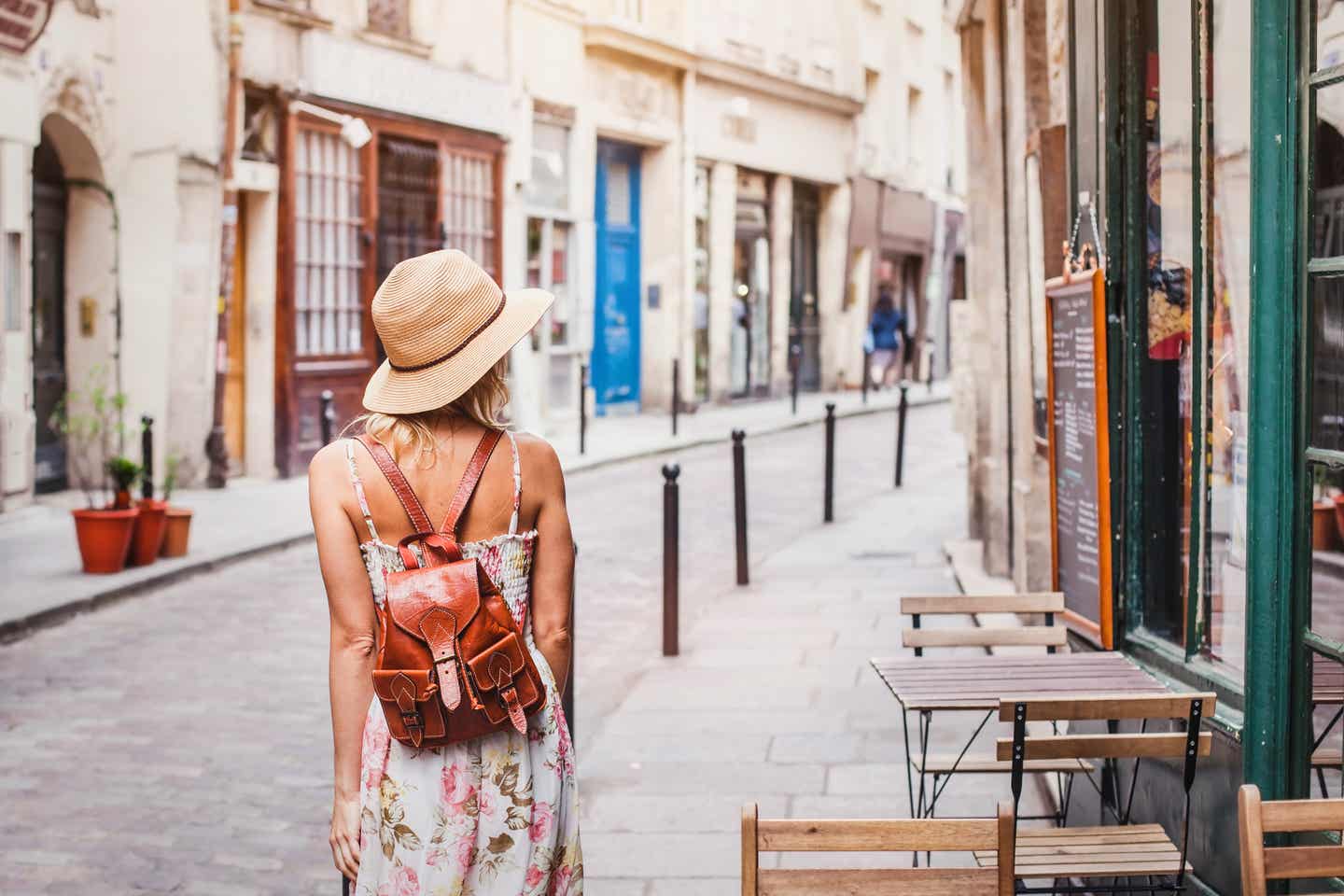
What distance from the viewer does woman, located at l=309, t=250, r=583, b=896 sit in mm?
3111

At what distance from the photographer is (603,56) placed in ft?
77.7

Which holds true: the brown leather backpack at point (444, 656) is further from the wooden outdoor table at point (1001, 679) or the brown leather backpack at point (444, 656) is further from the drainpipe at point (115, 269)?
the drainpipe at point (115, 269)

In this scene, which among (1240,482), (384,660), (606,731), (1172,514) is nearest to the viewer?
(384,660)

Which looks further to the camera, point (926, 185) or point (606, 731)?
point (926, 185)

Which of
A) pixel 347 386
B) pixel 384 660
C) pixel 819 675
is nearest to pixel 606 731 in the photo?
pixel 819 675

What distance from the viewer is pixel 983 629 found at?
18.2ft

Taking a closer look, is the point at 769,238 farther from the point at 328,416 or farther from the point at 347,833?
the point at 347,833

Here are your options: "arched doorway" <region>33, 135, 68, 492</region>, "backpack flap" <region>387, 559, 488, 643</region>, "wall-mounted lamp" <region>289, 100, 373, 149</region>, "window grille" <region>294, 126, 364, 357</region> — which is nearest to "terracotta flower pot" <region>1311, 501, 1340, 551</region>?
"backpack flap" <region>387, 559, 488, 643</region>

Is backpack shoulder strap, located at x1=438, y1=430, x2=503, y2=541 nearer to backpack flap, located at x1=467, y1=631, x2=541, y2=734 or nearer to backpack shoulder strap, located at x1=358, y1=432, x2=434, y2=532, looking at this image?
backpack shoulder strap, located at x1=358, y1=432, x2=434, y2=532

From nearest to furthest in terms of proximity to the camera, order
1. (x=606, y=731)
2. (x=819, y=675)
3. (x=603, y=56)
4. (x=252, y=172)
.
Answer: (x=606, y=731) < (x=819, y=675) < (x=252, y=172) < (x=603, y=56)

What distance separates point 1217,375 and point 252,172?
499 inches

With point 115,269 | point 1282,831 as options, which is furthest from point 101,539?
point 1282,831

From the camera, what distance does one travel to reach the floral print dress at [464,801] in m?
3.10

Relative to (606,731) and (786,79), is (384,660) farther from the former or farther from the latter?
(786,79)
